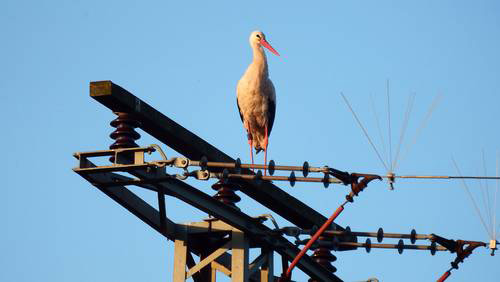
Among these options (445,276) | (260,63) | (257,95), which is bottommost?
(445,276)

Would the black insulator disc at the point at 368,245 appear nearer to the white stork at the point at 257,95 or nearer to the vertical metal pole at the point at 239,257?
the vertical metal pole at the point at 239,257

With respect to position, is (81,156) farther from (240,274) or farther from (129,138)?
(240,274)

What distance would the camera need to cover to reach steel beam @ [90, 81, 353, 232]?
9.09 metres

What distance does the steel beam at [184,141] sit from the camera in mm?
9094

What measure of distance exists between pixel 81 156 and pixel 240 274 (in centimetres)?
192

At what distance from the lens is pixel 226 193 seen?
1041 cm

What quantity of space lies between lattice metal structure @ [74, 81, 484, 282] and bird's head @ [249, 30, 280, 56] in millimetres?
8280

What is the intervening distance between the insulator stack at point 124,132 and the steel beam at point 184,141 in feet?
0.20

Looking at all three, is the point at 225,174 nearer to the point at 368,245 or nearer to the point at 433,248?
the point at 368,245

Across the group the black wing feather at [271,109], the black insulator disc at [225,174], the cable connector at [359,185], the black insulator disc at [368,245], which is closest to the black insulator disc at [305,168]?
the cable connector at [359,185]

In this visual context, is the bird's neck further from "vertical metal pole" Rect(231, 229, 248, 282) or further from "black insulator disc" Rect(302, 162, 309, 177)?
"black insulator disc" Rect(302, 162, 309, 177)

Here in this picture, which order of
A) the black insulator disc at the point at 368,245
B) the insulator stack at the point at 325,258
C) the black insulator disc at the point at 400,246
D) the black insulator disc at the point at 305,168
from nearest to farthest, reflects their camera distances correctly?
the black insulator disc at the point at 305,168, the black insulator disc at the point at 400,246, the black insulator disc at the point at 368,245, the insulator stack at the point at 325,258

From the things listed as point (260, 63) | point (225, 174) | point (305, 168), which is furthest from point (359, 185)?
point (260, 63)

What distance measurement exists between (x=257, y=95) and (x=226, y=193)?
8.19m
